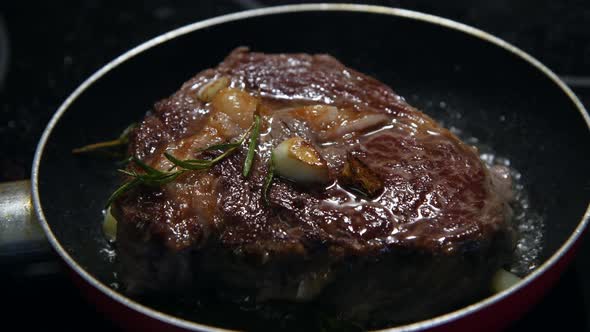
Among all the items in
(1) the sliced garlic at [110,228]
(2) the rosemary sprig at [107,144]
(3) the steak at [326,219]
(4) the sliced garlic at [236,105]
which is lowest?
Answer: (1) the sliced garlic at [110,228]

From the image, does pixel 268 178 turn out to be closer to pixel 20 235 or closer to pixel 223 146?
pixel 223 146

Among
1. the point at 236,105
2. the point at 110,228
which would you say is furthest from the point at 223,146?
the point at 110,228

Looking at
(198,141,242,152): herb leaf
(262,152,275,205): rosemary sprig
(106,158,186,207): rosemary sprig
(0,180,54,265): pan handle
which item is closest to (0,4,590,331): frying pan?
(0,180,54,265): pan handle

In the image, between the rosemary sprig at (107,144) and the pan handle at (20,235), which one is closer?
the pan handle at (20,235)

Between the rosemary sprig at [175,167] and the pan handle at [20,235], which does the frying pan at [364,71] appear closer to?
the pan handle at [20,235]

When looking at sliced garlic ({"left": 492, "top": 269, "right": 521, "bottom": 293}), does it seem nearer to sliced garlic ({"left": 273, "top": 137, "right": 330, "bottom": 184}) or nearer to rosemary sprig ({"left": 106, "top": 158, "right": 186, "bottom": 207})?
sliced garlic ({"left": 273, "top": 137, "right": 330, "bottom": 184})

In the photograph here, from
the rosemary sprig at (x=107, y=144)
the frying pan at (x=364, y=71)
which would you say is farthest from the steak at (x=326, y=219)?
the rosemary sprig at (x=107, y=144)

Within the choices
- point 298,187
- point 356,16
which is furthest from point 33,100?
point 298,187
